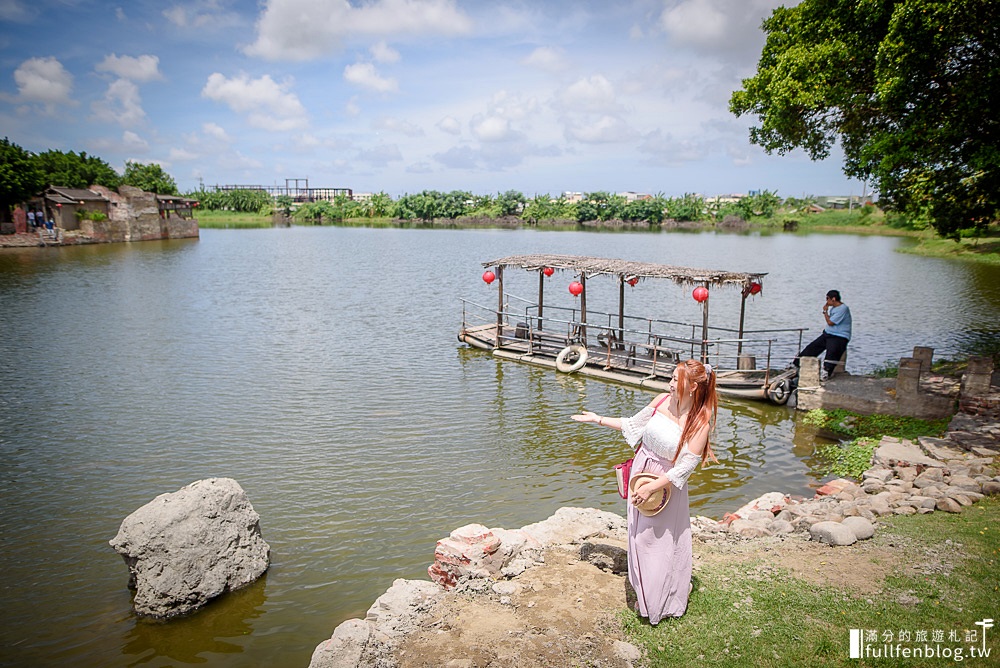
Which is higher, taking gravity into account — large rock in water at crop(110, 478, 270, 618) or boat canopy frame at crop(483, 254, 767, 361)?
boat canopy frame at crop(483, 254, 767, 361)

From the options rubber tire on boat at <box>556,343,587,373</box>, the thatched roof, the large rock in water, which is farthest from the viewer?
rubber tire on boat at <box>556,343,587,373</box>

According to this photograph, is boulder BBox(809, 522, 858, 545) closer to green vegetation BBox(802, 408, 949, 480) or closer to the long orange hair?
the long orange hair

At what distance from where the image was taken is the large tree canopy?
10.8 m

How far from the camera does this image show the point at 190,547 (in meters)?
7.44

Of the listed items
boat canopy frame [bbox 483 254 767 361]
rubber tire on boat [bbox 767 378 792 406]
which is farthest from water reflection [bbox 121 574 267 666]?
rubber tire on boat [bbox 767 378 792 406]

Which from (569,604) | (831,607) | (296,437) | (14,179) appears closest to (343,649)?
(569,604)

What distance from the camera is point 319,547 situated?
8.83 metres

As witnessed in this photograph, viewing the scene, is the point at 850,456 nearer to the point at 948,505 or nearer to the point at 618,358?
the point at 948,505

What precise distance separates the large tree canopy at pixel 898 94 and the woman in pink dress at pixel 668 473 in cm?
956

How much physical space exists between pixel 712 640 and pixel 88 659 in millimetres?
6645

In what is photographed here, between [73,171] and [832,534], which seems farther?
[73,171]

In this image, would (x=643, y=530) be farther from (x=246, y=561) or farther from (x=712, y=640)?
(x=246, y=561)

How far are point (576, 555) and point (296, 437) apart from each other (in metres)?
7.80

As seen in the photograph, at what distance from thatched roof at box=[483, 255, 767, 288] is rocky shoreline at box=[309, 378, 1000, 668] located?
250 inches
